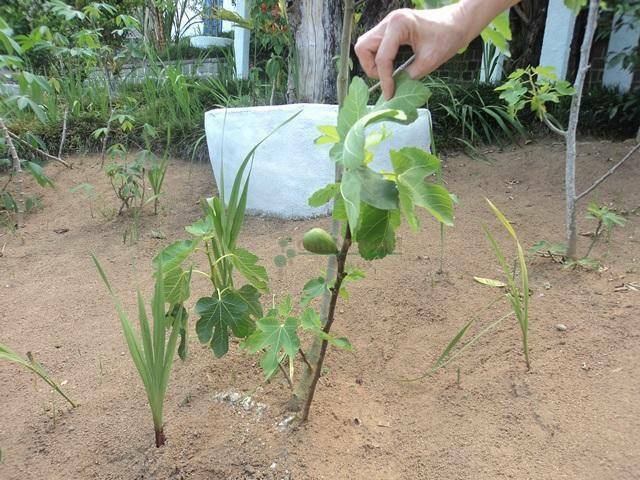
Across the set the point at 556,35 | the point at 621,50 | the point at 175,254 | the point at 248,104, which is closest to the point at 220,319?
the point at 175,254

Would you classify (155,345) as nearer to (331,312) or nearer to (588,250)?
(331,312)

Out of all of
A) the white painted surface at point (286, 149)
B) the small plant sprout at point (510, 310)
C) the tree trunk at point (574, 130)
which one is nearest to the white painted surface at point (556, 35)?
the white painted surface at point (286, 149)

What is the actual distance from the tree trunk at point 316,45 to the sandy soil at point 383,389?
1.38 meters

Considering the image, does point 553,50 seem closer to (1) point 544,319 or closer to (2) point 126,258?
(1) point 544,319

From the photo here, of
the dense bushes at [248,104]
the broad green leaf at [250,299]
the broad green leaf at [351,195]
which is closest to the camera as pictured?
the broad green leaf at [351,195]

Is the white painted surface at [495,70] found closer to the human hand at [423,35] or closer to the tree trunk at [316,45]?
the tree trunk at [316,45]

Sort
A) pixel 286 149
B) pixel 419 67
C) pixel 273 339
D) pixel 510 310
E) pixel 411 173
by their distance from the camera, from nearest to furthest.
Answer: pixel 411 173 → pixel 419 67 → pixel 273 339 → pixel 510 310 → pixel 286 149

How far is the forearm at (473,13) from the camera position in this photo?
0.88 meters

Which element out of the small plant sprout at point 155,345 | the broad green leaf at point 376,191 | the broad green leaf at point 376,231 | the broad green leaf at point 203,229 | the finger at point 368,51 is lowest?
the small plant sprout at point 155,345

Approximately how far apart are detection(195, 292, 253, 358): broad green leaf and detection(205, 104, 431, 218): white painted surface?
1479 mm

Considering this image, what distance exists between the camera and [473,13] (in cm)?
89

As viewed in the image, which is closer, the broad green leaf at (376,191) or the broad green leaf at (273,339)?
the broad green leaf at (376,191)

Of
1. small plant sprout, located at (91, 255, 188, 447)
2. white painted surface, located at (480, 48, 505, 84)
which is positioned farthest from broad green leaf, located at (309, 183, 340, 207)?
white painted surface, located at (480, 48, 505, 84)

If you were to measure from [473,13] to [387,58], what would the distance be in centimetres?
21
